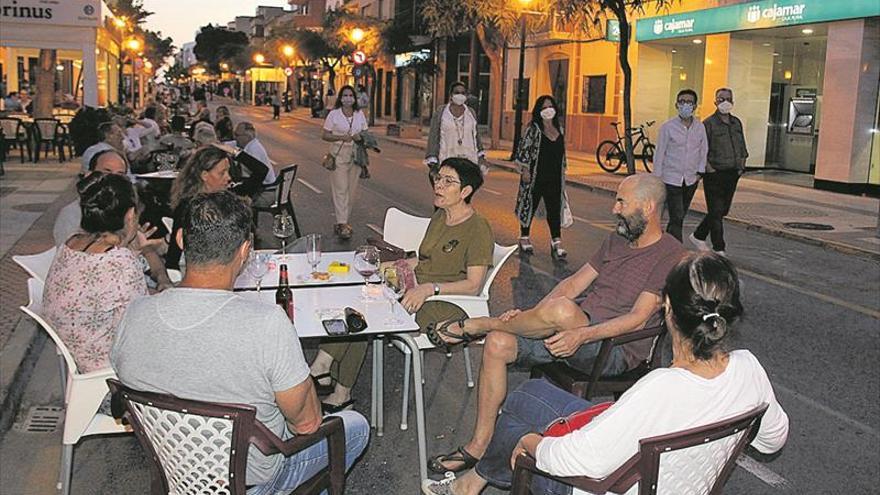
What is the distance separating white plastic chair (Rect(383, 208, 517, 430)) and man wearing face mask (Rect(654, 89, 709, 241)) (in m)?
5.14

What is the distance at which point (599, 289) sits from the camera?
5.07 metres

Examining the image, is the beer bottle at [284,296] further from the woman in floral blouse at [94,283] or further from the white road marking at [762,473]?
the white road marking at [762,473]

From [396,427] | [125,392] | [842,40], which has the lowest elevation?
[396,427]

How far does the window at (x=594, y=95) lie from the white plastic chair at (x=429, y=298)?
21.9 m

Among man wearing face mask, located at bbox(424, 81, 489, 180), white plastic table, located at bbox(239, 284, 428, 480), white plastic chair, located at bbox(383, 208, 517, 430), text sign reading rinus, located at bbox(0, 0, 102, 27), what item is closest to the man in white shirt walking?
man wearing face mask, located at bbox(424, 81, 489, 180)

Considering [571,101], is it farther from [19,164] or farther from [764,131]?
[19,164]

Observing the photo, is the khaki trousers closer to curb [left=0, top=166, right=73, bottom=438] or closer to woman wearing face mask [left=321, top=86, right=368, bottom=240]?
woman wearing face mask [left=321, top=86, right=368, bottom=240]

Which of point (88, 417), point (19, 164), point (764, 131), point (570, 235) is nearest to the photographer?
point (88, 417)

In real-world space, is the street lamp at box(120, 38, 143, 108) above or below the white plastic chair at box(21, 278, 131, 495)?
above

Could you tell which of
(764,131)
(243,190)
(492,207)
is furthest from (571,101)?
(243,190)

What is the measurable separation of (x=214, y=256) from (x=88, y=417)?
1.46 m

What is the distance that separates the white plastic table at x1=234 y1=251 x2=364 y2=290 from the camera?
4.99 m

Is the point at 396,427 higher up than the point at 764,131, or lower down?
lower down

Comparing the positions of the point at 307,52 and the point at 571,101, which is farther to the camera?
the point at 307,52
